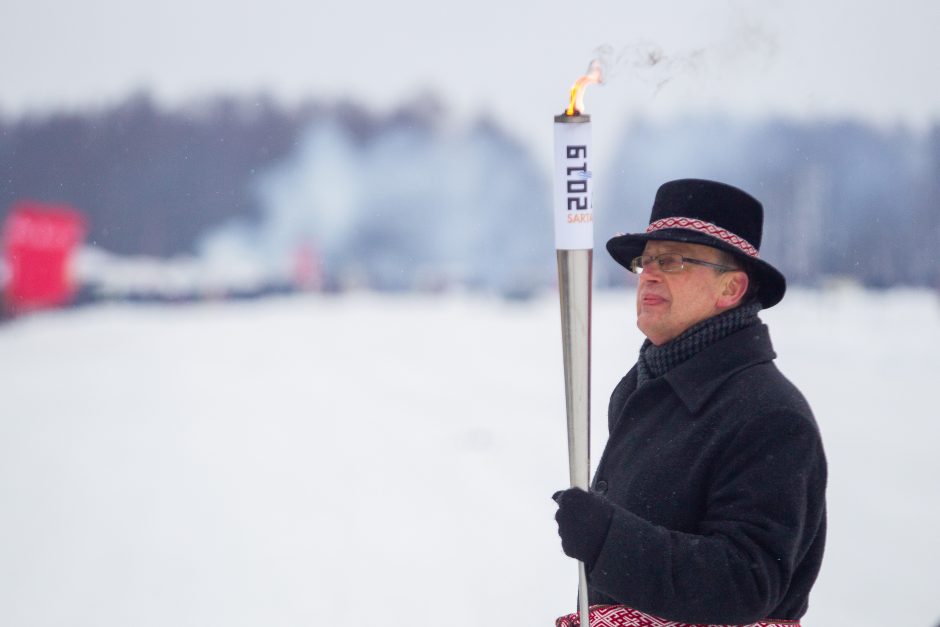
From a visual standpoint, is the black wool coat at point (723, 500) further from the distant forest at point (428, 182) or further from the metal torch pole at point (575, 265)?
the distant forest at point (428, 182)

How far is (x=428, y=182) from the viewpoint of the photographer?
17.2ft

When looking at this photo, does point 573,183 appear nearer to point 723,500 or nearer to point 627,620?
point 723,500

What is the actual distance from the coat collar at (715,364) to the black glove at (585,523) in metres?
0.23

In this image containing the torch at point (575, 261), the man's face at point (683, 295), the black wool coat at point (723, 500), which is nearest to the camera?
the black wool coat at point (723, 500)

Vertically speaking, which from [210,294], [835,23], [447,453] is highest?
[835,23]

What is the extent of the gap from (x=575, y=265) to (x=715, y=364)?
27 cm

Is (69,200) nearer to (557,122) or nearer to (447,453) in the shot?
(447,453)

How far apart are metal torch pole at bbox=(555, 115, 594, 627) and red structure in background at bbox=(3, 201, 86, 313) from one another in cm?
382

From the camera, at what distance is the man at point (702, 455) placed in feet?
3.87

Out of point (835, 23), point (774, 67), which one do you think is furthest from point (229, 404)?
point (835, 23)

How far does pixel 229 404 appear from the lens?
5.24 meters

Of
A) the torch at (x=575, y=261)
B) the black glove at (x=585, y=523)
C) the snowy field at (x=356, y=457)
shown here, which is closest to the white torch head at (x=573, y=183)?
the torch at (x=575, y=261)

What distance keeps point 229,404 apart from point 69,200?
1.46 metres

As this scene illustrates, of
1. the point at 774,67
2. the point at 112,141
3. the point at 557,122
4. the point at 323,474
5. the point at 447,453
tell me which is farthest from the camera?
the point at 447,453
